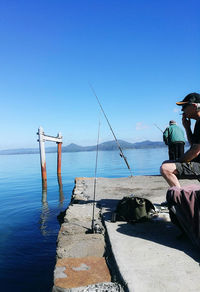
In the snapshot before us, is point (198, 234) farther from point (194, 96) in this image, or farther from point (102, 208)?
point (102, 208)

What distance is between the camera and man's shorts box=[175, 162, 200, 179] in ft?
10.8

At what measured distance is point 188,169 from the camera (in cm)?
333

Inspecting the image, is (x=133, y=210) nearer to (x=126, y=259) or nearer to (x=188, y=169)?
(x=188, y=169)

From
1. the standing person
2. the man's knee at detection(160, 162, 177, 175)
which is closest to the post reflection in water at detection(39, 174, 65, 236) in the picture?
the man's knee at detection(160, 162, 177, 175)

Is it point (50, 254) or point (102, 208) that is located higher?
point (102, 208)

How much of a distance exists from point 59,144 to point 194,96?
52.5 feet

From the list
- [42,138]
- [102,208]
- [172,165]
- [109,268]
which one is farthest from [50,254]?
[42,138]

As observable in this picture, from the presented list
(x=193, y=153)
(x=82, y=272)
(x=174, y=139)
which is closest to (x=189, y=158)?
(x=193, y=153)

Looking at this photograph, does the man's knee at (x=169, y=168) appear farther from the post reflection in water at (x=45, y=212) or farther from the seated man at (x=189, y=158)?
the post reflection in water at (x=45, y=212)

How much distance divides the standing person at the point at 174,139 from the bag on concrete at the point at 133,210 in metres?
4.14

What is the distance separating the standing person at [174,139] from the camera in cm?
727

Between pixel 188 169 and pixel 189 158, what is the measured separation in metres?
0.18

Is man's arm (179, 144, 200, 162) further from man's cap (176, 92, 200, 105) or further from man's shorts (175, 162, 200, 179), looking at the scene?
man's cap (176, 92, 200, 105)

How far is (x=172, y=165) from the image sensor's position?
3.40m
